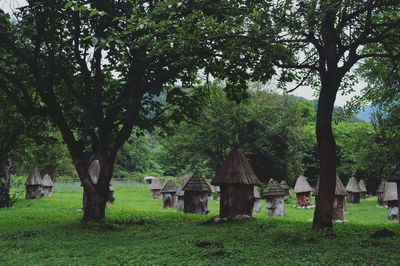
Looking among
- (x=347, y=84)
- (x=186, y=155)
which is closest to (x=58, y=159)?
(x=186, y=155)

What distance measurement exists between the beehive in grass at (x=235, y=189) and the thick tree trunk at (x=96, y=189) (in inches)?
138

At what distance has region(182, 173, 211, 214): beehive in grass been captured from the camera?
2191 centimetres

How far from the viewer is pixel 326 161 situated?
496 inches

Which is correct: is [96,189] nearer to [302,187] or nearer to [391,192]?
[391,192]

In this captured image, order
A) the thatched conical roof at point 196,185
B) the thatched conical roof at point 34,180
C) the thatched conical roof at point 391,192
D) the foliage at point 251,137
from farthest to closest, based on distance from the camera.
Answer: the foliage at point 251,137
the thatched conical roof at point 34,180
the thatched conical roof at point 391,192
the thatched conical roof at point 196,185

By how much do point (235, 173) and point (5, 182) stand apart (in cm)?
1368

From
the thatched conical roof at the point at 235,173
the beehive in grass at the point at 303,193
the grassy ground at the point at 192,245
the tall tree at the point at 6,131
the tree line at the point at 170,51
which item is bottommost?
the grassy ground at the point at 192,245

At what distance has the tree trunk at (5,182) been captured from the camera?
2375 cm

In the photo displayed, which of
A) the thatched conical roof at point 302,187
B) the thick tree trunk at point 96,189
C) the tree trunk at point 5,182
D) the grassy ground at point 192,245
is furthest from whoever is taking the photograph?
the thatched conical roof at point 302,187

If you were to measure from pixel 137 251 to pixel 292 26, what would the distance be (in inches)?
236

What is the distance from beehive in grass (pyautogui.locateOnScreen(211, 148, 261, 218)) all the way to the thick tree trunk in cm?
350

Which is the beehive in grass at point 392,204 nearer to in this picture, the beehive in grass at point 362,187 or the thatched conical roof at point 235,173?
Answer: the thatched conical roof at point 235,173

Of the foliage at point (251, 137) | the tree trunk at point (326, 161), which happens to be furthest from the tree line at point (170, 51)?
the foliage at point (251, 137)

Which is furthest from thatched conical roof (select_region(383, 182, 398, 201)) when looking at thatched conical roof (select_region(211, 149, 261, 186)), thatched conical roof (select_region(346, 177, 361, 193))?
thatched conical roof (select_region(211, 149, 261, 186))
